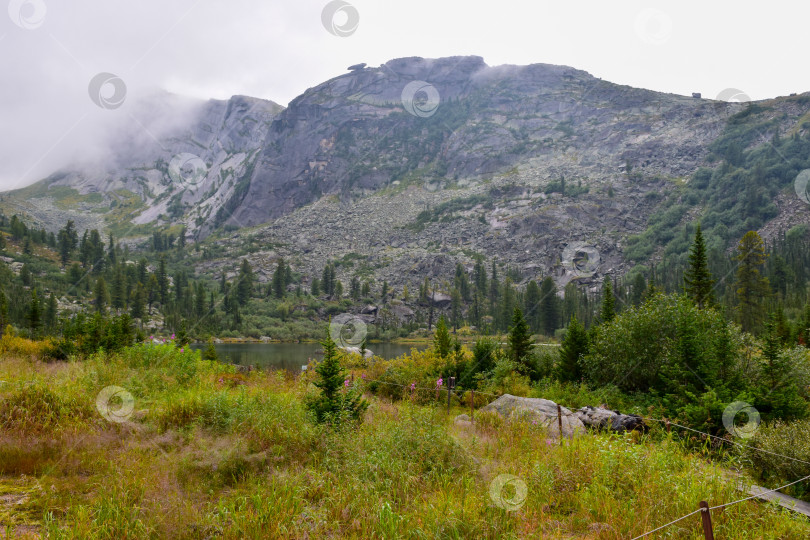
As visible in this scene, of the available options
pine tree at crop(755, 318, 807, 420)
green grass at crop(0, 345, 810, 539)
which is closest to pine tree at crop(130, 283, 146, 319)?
green grass at crop(0, 345, 810, 539)

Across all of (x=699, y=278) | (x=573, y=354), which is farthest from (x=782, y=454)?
(x=699, y=278)

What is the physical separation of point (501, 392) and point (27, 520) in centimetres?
1446

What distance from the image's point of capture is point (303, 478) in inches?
235

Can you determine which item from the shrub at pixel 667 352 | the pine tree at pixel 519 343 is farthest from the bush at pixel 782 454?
the pine tree at pixel 519 343

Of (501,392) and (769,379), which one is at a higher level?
(769,379)

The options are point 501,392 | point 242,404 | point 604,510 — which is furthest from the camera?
point 501,392

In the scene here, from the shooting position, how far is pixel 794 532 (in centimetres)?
492

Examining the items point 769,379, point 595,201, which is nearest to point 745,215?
point 595,201

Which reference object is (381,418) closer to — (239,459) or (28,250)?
(239,459)

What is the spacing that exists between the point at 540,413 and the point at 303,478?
691cm

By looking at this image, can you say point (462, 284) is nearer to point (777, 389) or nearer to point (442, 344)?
point (442, 344)

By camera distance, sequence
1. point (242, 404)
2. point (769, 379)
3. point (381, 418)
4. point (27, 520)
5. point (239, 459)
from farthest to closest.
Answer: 1. point (769, 379)
2. point (381, 418)
3. point (242, 404)
4. point (239, 459)
5. point (27, 520)

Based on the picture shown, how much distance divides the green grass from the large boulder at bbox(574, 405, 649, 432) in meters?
2.48

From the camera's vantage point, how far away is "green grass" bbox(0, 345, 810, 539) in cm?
484
